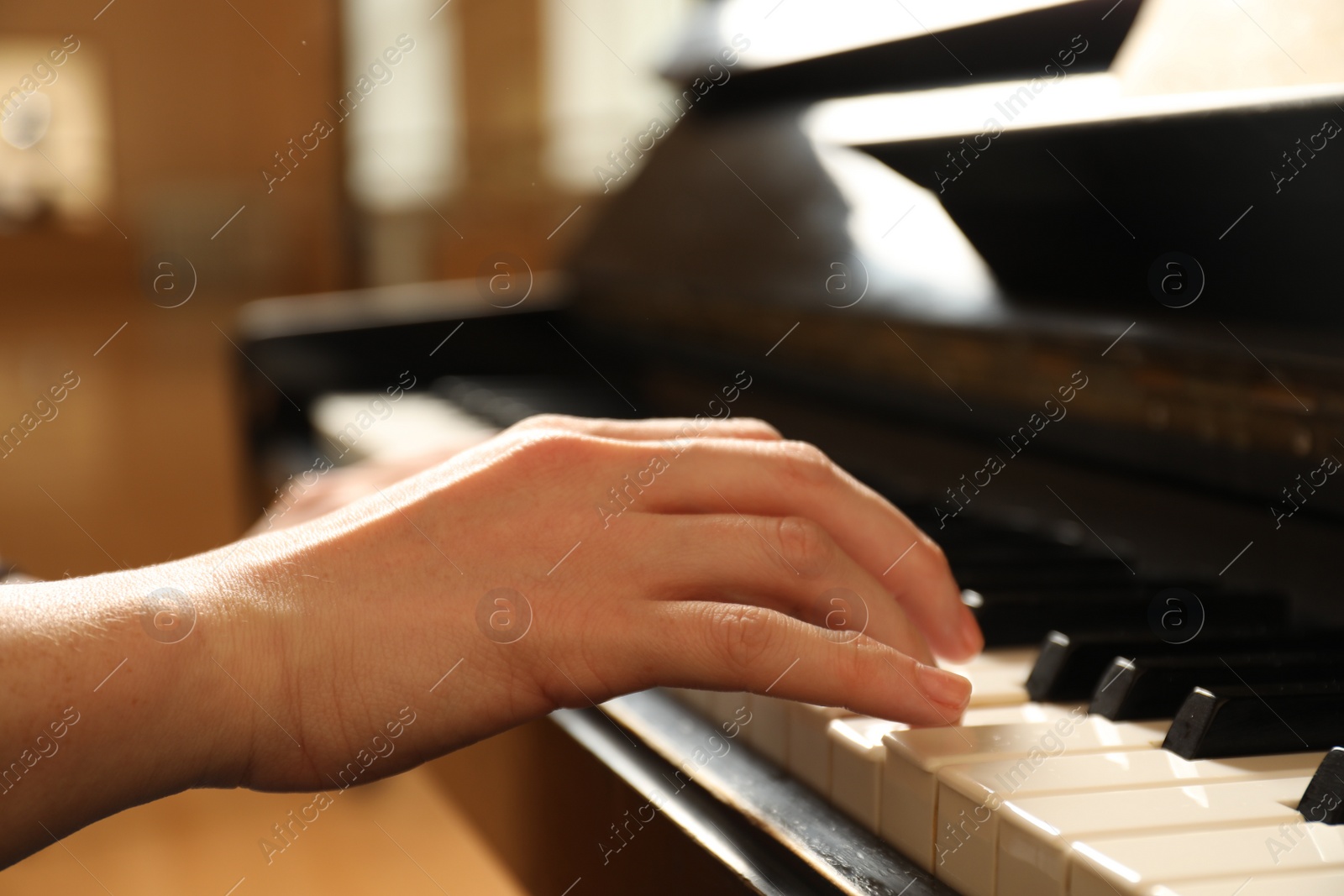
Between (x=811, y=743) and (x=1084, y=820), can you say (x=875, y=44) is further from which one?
(x=1084, y=820)

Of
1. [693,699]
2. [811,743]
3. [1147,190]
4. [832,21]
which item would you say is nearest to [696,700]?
[693,699]

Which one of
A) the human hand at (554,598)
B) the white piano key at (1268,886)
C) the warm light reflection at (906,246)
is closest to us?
the white piano key at (1268,886)

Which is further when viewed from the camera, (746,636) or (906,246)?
(906,246)

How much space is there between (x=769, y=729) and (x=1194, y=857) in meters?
0.29

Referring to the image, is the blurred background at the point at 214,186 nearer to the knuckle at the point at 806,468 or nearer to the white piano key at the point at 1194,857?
the knuckle at the point at 806,468

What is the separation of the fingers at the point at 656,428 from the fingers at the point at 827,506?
94mm

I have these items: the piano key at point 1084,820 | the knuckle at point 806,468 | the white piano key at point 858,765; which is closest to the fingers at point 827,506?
the knuckle at point 806,468

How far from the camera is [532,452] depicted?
2.53 ft

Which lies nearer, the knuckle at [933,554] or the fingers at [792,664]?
the fingers at [792,664]

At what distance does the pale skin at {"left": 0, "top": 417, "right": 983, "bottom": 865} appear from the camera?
2.21 feet

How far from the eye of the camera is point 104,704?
675mm

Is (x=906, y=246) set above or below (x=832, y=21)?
below

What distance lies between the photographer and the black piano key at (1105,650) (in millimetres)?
711

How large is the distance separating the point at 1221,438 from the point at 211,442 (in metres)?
3.91
